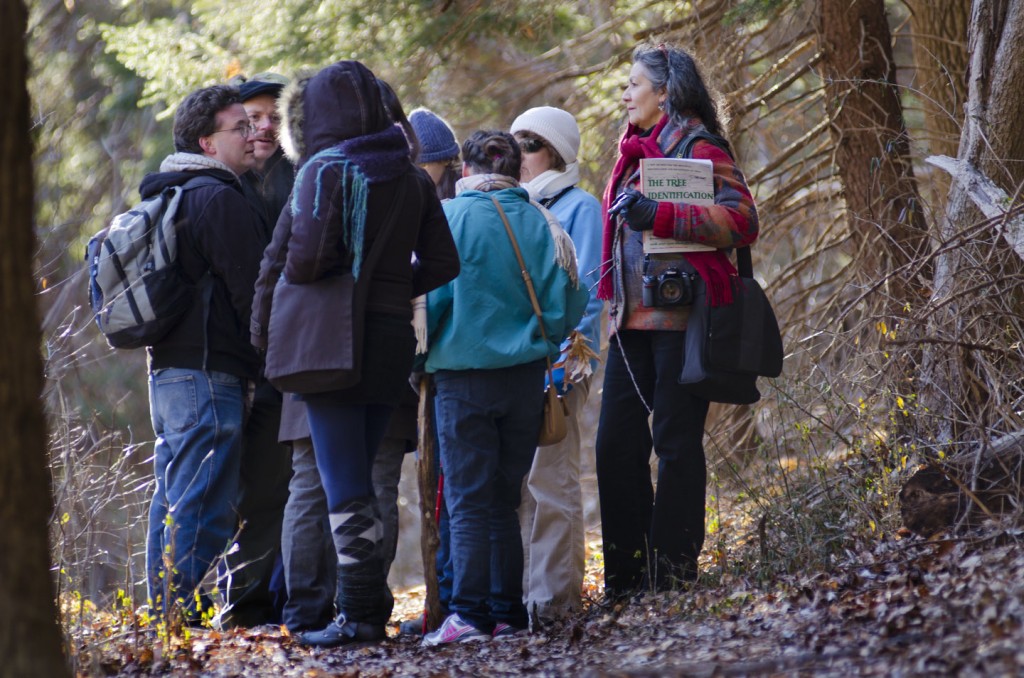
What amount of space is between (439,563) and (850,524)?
6.10 ft

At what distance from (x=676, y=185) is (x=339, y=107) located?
1.38 m

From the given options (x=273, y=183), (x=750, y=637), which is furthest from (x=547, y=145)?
(x=750, y=637)

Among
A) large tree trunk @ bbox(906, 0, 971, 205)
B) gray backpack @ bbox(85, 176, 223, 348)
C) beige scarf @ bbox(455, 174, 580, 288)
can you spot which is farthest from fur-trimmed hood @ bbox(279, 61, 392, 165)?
large tree trunk @ bbox(906, 0, 971, 205)

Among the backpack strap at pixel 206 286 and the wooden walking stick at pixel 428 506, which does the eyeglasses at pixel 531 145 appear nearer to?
the wooden walking stick at pixel 428 506

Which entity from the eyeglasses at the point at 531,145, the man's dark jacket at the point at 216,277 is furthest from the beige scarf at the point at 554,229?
the man's dark jacket at the point at 216,277

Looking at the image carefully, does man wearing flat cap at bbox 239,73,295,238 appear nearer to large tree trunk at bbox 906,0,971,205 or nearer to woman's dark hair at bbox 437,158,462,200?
woman's dark hair at bbox 437,158,462,200

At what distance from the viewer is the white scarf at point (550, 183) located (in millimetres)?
5707

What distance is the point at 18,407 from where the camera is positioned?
104 inches

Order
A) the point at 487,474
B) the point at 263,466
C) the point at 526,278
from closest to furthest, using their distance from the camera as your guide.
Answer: the point at 487,474, the point at 526,278, the point at 263,466

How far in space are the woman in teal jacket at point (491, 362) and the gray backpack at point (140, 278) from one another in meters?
1.08

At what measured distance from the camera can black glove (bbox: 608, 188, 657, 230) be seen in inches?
190

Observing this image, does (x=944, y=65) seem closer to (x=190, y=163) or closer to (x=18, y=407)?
(x=190, y=163)

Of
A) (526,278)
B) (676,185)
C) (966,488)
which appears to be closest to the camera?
(966,488)

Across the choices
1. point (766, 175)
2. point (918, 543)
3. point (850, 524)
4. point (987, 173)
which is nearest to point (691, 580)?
point (850, 524)
